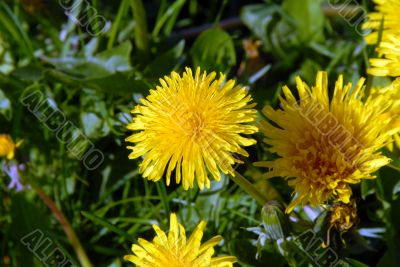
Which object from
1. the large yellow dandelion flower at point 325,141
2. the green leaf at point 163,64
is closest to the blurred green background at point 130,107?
the green leaf at point 163,64

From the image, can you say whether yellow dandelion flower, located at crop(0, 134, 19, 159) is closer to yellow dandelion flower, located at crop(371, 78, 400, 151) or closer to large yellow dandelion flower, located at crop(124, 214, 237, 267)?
large yellow dandelion flower, located at crop(124, 214, 237, 267)

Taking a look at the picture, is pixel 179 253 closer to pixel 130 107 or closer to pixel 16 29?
pixel 130 107

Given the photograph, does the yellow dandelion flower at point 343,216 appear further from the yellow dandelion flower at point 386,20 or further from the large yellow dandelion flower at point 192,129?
the yellow dandelion flower at point 386,20

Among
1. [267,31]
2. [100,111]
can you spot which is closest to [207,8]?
[267,31]

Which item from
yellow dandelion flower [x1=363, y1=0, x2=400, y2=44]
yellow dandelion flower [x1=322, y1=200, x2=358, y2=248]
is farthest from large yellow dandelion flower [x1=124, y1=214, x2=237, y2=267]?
yellow dandelion flower [x1=363, y1=0, x2=400, y2=44]

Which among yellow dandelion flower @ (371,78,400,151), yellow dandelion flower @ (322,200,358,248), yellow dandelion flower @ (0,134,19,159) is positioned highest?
yellow dandelion flower @ (0,134,19,159)

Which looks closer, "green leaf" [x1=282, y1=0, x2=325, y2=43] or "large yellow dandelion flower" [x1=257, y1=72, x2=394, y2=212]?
"large yellow dandelion flower" [x1=257, y1=72, x2=394, y2=212]
